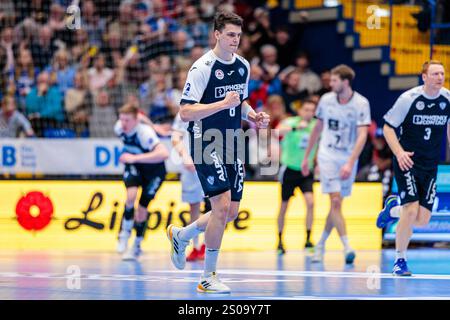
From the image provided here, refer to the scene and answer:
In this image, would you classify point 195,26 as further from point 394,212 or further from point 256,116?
point 256,116

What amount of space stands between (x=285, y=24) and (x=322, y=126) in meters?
8.25

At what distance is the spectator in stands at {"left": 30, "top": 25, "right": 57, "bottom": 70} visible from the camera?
1800 cm

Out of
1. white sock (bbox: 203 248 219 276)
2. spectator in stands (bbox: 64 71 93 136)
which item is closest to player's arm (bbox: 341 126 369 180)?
white sock (bbox: 203 248 219 276)

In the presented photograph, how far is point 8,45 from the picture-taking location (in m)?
17.8

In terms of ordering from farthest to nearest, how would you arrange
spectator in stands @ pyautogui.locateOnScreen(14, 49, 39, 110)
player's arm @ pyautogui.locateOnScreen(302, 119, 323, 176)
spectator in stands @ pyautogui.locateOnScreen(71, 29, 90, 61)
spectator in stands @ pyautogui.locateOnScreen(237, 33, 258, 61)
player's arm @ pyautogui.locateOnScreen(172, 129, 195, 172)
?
1. spectator in stands @ pyautogui.locateOnScreen(237, 33, 258, 61)
2. spectator in stands @ pyautogui.locateOnScreen(71, 29, 90, 61)
3. spectator in stands @ pyautogui.locateOnScreen(14, 49, 39, 110)
4. player's arm @ pyautogui.locateOnScreen(302, 119, 323, 176)
5. player's arm @ pyautogui.locateOnScreen(172, 129, 195, 172)

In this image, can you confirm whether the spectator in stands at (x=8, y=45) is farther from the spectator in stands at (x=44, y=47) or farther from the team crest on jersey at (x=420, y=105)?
the team crest on jersey at (x=420, y=105)

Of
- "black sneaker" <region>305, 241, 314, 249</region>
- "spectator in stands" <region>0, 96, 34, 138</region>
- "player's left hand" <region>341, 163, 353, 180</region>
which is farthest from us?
"spectator in stands" <region>0, 96, 34, 138</region>

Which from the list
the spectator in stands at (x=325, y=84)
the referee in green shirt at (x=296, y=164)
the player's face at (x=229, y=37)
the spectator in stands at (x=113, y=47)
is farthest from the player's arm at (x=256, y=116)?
the spectator in stands at (x=113, y=47)

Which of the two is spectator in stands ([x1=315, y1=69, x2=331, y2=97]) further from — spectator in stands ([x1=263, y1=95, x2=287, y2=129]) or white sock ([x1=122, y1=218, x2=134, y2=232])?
white sock ([x1=122, y1=218, x2=134, y2=232])

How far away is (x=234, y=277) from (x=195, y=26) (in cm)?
973

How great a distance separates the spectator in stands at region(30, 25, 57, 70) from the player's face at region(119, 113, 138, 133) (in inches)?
219

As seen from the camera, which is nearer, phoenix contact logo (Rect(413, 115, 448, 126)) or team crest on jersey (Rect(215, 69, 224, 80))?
team crest on jersey (Rect(215, 69, 224, 80))
